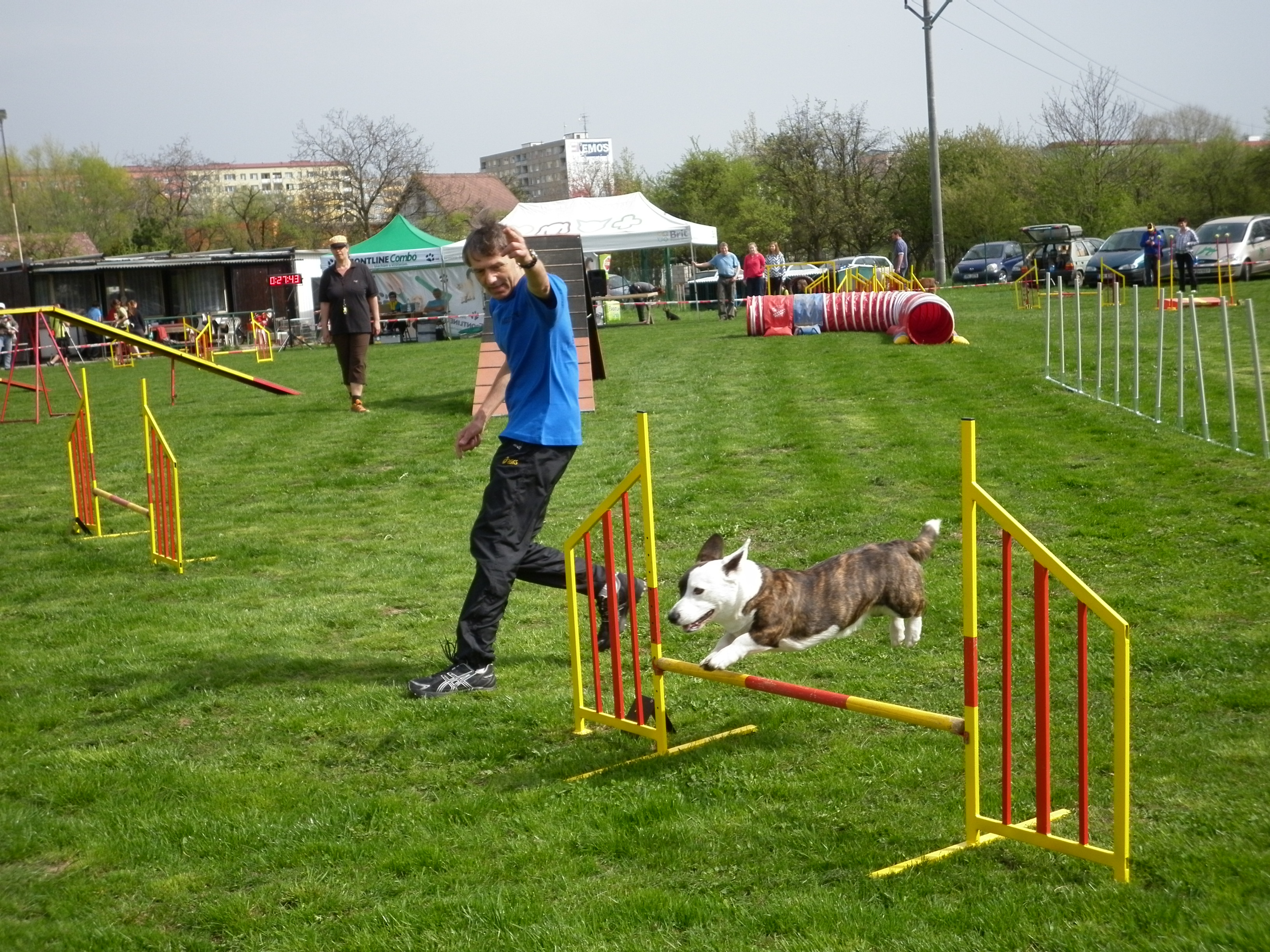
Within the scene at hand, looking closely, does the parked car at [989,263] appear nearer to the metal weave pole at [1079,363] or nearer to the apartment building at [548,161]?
the metal weave pole at [1079,363]

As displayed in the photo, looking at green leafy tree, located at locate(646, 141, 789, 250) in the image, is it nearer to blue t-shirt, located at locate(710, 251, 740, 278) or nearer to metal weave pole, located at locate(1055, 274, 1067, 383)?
blue t-shirt, located at locate(710, 251, 740, 278)

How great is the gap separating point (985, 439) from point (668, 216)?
63.2 feet

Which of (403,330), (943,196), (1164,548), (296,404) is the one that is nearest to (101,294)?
(403,330)

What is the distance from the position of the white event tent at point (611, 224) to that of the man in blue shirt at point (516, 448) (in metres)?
22.7

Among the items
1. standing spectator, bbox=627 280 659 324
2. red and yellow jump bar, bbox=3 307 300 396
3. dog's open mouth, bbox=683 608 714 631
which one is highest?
standing spectator, bbox=627 280 659 324

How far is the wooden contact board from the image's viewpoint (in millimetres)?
13570

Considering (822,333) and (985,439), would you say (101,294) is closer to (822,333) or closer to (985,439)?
(822,333)

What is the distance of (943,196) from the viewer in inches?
2026

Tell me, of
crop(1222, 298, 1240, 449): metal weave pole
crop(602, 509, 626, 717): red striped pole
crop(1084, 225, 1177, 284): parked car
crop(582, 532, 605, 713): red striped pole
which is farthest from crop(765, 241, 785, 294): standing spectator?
crop(602, 509, 626, 717): red striped pole

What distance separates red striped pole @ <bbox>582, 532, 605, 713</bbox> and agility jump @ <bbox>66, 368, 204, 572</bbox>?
312 centimetres

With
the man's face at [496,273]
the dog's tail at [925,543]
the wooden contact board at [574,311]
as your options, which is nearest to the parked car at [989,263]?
the wooden contact board at [574,311]

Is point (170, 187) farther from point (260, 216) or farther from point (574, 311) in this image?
point (574, 311)

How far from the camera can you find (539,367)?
5.14 meters

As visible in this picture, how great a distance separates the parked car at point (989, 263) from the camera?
36.5 metres
